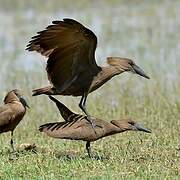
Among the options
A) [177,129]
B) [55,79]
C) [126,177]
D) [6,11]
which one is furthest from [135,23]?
[126,177]

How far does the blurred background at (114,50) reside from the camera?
437 inches

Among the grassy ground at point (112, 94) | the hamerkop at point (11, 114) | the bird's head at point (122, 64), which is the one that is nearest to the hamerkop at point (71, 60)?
the bird's head at point (122, 64)

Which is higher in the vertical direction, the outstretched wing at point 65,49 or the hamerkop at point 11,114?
the outstretched wing at point 65,49

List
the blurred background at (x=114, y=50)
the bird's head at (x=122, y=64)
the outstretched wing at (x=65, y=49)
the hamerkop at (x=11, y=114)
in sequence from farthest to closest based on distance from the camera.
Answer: the blurred background at (x=114, y=50), the bird's head at (x=122, y=64), the hamerkop at (x=11, y=114), the outstretched wing at (x=65, y=49)

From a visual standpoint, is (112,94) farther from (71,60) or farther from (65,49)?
(65,49)

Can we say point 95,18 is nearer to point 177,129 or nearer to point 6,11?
point 6,11

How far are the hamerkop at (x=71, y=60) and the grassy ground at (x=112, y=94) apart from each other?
2.55 feet

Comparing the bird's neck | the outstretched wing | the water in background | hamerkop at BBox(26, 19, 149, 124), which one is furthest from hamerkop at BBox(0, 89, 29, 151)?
the water in background

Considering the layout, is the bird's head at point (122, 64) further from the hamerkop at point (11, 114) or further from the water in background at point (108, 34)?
the water in background at point (108, 34)

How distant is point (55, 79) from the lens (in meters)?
7.96

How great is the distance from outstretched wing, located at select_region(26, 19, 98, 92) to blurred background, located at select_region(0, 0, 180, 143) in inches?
81.0

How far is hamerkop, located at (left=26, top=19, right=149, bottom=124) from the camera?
24.9 feet

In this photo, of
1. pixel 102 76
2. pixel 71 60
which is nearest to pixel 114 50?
pixel 102 76

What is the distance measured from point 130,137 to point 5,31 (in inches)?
418
